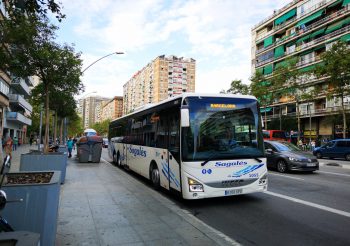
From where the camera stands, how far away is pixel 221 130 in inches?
307

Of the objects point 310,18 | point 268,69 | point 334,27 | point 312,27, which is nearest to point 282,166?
point 334,27

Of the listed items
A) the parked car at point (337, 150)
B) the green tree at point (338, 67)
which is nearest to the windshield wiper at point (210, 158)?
the parked car at point (337, 150)

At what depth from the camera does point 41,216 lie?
12.8 ft

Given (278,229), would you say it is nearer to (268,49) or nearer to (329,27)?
(329,27)

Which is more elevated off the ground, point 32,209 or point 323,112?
point 323,112

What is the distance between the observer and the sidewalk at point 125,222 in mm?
5023

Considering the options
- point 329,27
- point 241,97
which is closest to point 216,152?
point 241,97

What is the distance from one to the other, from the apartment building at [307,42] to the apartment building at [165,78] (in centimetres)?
5823

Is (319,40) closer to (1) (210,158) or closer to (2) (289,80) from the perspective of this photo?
(2) (289,80)

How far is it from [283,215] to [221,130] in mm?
2362

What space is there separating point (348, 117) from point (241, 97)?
3884cm

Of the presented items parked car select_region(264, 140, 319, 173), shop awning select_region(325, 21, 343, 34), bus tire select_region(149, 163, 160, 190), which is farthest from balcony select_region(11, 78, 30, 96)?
shop awning select_region(325, 21, 343, 34)

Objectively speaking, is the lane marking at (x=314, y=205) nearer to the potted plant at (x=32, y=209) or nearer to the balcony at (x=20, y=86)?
the potted plant at (x=32, y=209)

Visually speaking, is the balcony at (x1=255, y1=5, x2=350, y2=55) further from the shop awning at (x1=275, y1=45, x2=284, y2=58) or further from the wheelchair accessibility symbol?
the wheelchair accessibility symbol
